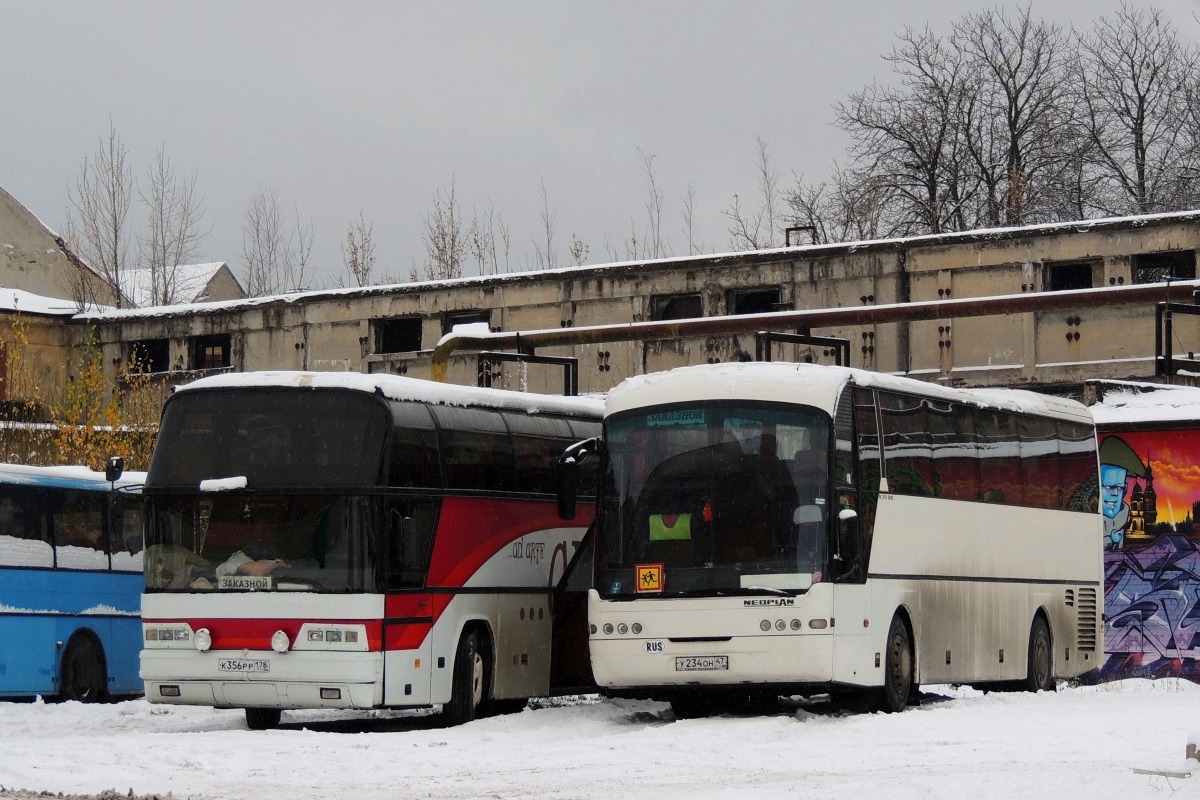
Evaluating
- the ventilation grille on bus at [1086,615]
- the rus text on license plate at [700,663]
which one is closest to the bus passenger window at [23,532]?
the rus text on license plate at [700,663]

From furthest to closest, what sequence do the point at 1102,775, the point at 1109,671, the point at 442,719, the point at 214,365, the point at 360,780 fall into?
the point at 214,365 → the point at 1109,671 → the point at 442,719 → the point at 360,780 → the point at 1102,775

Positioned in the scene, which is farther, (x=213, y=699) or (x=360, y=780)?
(x=213, y=699)

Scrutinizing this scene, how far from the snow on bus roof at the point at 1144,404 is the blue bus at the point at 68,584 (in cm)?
1449

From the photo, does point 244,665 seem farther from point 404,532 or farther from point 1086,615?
point 1086,615

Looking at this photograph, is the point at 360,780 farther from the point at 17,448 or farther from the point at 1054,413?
the point at 17,448

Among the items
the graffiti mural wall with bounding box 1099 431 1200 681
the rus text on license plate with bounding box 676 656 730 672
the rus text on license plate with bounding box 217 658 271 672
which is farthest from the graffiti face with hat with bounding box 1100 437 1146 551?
the rus text on license plate with bounding box 217 658 271 672

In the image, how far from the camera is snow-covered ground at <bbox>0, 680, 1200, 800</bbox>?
1198 centimetres

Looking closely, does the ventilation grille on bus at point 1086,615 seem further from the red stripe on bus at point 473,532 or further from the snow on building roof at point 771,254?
the snow on building roof at point 771,254

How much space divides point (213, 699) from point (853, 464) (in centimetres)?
655

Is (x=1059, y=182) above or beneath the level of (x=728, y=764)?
above

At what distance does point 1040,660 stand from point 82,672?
12.1 meters

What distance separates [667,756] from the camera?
48.0 feet

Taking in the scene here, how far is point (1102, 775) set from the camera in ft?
38.3

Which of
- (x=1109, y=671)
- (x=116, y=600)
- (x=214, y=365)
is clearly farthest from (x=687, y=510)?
(x=214, y=365)
